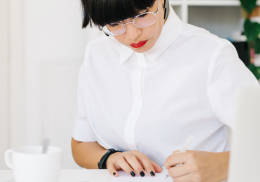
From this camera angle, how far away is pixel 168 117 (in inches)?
49.3

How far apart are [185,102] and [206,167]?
28 centimetres

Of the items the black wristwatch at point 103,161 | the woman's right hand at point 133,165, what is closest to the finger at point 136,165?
the woman's right hand at point 133,165

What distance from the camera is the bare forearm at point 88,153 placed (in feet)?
4.32

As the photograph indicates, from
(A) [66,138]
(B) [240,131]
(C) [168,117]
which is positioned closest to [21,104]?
(A) [66,138]

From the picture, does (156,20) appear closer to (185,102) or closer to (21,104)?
(185,102)

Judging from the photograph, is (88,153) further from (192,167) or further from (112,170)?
(192,167)

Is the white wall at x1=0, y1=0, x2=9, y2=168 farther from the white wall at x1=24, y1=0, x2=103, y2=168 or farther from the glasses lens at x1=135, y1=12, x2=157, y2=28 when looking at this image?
the glasses lens at x1=135, y1=12, x2=157, y2=28

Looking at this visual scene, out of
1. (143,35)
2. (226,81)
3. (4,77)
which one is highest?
(143,35)

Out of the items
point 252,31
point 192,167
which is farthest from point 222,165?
point 252,31

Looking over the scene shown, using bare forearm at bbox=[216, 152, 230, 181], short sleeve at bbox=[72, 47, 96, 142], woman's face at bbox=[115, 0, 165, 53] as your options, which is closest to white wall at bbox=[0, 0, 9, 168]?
short sleeve at bbox=[72, 47, 96, 142]

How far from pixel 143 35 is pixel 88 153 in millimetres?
429

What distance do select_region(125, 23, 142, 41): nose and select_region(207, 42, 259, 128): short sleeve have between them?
0.74 feet

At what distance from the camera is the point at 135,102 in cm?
131

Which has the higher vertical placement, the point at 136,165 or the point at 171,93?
the point at 171,93
